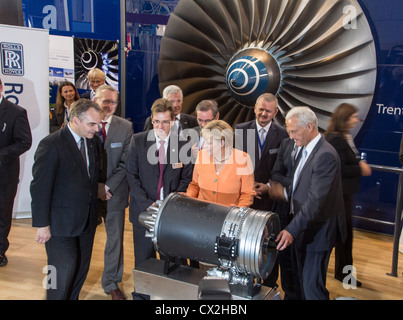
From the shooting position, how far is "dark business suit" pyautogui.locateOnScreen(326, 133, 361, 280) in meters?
3.00

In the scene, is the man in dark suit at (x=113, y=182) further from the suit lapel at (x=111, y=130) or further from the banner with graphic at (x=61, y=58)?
the banner with graphic at (x=61, y=58)

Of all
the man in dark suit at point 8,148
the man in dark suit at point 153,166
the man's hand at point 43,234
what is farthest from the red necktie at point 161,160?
the man in dark suit at point 8,148

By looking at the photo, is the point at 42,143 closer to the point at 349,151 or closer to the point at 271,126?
the point at 271,126

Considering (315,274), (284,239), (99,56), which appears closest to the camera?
(284,239)

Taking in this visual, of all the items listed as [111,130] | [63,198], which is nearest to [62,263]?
[63,198]

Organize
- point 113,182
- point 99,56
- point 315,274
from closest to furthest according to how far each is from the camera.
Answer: point 315,274 → point 113,182 → point 99,56

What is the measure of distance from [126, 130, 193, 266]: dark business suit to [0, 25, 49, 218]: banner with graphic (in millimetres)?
2377

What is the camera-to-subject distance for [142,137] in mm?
2699

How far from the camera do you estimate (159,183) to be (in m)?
2.66

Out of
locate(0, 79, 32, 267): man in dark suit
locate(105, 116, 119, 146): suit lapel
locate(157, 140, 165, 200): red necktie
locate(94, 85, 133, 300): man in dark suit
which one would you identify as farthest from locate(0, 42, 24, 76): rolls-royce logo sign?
locate(157, 140, 165, 200): red necktie

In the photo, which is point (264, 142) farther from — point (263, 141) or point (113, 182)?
point (113, 182)

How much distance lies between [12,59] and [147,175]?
269 cm

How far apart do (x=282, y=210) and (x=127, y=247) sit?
1777mm

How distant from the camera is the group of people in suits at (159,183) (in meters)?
2.36
